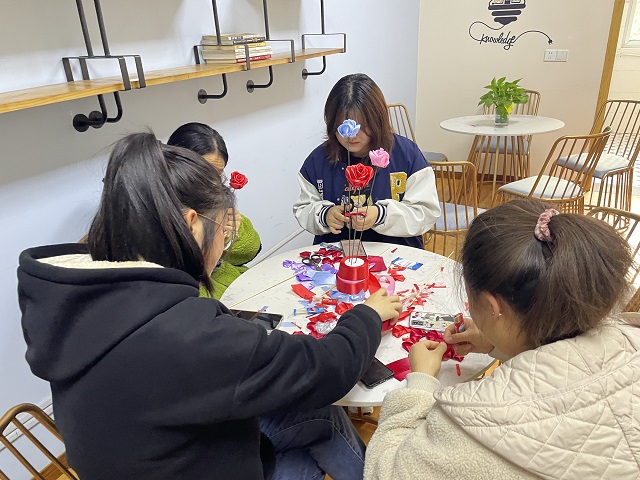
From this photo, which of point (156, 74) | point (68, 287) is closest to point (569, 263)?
point (68, 287)

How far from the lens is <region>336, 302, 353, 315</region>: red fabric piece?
1331 millimetres

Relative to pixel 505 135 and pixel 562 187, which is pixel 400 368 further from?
pixel 505 135

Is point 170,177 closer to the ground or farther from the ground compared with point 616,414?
farther from the ground

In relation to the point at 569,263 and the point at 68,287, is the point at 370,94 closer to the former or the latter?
the point at 569,263

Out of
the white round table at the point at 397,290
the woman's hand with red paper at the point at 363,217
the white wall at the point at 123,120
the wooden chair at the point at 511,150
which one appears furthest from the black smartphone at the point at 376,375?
the wooden chair at the point at 511,150

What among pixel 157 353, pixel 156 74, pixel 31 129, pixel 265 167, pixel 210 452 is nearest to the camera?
pixel 157 353

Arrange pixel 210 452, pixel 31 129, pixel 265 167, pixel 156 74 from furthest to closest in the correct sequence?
pixel 265 167 → pixel 156 74 → pixel 31 129 → pixel 210 452

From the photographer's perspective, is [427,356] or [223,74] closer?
[427,356]

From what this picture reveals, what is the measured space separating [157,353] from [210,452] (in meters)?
0.23

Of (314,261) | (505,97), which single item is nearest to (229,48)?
(314,261)

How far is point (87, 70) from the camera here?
1558mm

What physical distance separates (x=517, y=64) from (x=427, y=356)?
4216mm

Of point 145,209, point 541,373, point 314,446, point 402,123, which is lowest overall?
point 314,446

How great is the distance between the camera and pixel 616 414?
71cm
